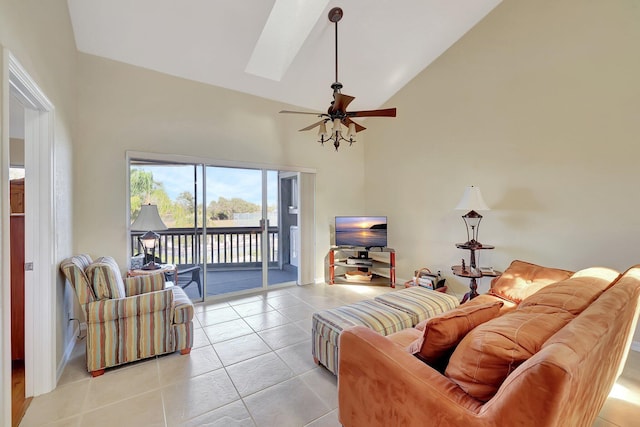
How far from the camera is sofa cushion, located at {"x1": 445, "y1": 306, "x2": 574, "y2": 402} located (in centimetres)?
101

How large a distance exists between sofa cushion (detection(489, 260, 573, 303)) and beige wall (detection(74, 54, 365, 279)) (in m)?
3.20

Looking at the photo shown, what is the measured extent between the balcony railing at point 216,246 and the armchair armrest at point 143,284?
3.26ft

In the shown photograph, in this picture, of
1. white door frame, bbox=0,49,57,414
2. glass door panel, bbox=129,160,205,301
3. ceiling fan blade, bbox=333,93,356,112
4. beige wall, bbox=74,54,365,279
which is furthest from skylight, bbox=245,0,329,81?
white door frame, bbox=0,49,57,414

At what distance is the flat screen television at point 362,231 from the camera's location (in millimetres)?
4633

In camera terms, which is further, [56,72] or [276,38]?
[276,38]

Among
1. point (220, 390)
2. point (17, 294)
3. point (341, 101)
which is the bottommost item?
point (220, 390)

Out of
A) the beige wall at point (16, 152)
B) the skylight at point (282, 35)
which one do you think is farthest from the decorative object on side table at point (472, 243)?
the beige wall at point (16, 152)

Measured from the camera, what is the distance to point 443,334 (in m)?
1.26

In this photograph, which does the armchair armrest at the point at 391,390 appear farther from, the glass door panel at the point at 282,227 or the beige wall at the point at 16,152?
the beige wall at the point at 16,152

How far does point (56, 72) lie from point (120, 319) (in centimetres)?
205

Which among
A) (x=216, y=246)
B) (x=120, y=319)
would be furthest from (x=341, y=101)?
(x=216, y=246)

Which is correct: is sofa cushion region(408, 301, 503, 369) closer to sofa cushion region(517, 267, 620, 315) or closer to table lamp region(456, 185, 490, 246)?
sofa cushion region(517, 267, 620, 315)

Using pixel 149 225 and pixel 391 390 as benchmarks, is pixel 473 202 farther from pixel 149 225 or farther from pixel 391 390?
pixel 149 225

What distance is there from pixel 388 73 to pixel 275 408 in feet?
14.1
